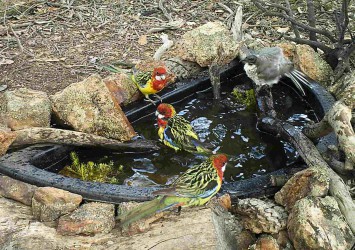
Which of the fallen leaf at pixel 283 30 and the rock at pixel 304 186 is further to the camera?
the fallen leaf at pixel 283 30

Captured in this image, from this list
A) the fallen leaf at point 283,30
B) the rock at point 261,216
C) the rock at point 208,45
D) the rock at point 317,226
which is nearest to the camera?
the rock at point 317,226

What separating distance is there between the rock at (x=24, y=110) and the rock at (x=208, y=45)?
5.88 ft

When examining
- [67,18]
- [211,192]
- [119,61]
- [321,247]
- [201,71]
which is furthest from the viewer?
[67,18]

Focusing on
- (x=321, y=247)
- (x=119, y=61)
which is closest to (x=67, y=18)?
(x=119, y=61)

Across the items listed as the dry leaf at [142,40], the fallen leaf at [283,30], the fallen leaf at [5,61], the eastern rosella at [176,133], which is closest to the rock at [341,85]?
the eastern rosella at [176,133]

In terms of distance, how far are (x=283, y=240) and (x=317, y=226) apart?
296 millimetres

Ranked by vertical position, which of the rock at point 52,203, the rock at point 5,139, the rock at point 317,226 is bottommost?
the rock at point 5,139

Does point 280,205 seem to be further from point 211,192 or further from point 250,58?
point 250,58

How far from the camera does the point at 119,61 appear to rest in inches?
256

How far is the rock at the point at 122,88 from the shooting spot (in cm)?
499

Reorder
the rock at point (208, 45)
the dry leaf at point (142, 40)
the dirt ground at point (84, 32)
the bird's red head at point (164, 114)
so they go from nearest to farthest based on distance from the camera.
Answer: the bird's red head at point (164, 114)
the rock at point (208, 45)
the dirt ground at point (84, 32)
the dry leaf at point (142, 40)

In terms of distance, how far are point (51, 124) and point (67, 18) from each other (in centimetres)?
368

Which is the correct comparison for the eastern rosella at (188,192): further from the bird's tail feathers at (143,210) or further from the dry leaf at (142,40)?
the dry leaf at (142,40)

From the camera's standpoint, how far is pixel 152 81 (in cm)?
500
